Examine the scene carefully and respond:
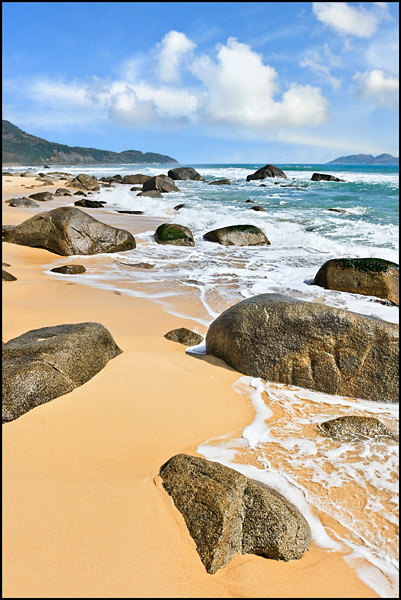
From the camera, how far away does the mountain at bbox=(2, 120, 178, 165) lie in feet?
393

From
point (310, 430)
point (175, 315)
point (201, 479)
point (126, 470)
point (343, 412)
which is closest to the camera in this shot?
point (201, 479)

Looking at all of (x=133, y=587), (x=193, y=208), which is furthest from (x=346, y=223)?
(x=133, y=587)

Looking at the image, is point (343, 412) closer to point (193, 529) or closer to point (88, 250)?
point (193, 529)

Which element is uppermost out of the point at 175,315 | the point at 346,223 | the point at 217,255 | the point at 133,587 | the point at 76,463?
the point at 346,223

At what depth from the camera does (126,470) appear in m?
2.47

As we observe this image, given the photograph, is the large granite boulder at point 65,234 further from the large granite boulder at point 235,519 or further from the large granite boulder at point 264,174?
the large granite boulder at point 264,174

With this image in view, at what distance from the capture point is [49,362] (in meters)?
3.22

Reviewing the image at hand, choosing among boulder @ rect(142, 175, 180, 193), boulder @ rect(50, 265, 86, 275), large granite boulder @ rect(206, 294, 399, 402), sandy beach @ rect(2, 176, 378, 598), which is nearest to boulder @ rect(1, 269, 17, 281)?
boulder @ rect(50, 265, 86, 275)

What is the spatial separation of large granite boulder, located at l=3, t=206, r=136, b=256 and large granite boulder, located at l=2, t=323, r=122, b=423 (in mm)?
5673

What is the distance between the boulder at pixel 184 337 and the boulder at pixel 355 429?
6.17 ft

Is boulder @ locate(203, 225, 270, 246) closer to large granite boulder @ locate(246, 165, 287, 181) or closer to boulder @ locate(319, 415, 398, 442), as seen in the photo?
boulder @ locate(319, 415, 398, 442)

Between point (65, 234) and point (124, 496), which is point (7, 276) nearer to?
point (65, 234)

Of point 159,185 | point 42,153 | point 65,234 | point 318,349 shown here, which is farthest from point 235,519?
point 42,153

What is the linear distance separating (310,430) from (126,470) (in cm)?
144
